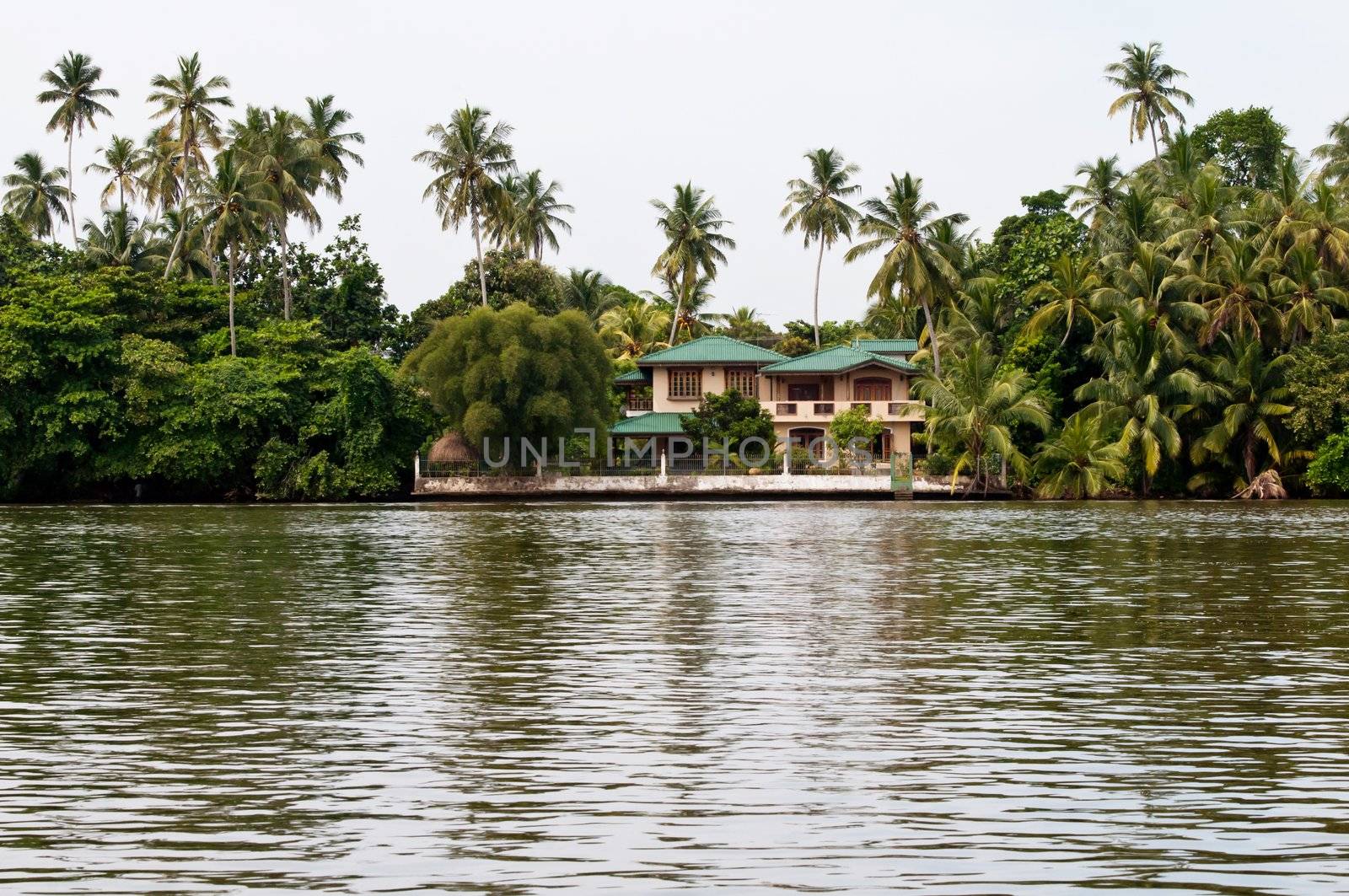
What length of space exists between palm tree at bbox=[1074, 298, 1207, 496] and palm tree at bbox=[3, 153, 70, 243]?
2251 inches

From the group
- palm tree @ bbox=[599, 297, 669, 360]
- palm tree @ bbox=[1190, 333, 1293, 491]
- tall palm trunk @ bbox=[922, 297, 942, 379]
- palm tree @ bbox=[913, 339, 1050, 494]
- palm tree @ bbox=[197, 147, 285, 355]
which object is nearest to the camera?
palm tree @ bbox=[1190, 333, 1293, 491]

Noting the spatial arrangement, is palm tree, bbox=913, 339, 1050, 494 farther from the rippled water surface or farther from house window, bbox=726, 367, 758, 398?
the rippled water surface

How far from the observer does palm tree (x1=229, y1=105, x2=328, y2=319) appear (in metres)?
74.4

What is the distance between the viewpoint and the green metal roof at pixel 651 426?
76.6 meters

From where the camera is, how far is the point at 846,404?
77.3m

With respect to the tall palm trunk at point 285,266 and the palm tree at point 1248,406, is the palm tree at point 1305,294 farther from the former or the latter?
the tall palm trunk at point 285,266

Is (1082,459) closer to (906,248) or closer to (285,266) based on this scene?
(906,248)

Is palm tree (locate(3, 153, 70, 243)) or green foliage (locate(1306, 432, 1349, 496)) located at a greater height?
palm tree (locate(3, 153, 70, 243))

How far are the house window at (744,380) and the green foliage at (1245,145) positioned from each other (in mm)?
25769

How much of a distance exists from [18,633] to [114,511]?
4072cm

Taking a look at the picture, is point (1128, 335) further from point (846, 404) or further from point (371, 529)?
point (371, 529)

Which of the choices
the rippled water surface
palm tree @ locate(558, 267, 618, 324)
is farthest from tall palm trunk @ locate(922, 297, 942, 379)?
the rippled water surface

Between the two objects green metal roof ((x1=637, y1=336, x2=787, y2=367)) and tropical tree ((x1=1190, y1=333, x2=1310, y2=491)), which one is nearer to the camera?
tropical tree ((x1=1190, y1=333, x2=1310, y2=491))

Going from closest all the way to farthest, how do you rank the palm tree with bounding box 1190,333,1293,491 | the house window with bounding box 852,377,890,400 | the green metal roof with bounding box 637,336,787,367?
the palm tree with bounding box 1190,333,1293,491 < the house window with bounding box 852,377,890,400 < the green metal roof with bounding box 637,336,787,367
